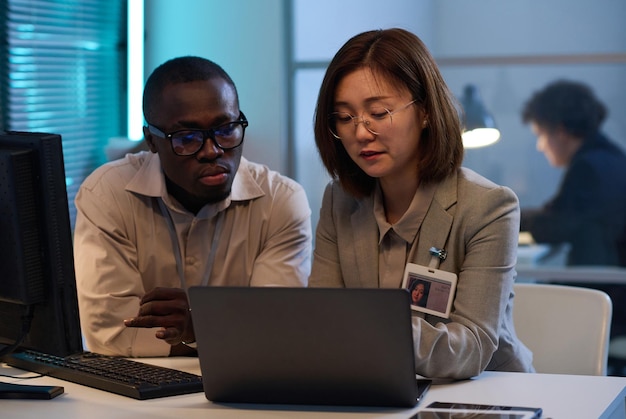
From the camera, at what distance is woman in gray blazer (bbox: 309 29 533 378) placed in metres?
2.05

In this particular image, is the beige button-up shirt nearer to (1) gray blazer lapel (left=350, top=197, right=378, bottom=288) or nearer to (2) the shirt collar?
(1) gray blazer lapel (left=350, top=197, right=378, bottom=288)

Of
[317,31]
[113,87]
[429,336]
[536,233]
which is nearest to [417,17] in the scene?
[317,31]

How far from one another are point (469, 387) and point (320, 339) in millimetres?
351

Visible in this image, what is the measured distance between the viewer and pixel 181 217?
2.54 m

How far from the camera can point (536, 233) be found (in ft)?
15.3

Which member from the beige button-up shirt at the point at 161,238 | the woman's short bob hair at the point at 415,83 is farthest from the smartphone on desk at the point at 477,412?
the beige button-up shirt at the point at 161,238

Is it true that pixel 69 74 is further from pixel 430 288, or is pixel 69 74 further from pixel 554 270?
pixel 430 288

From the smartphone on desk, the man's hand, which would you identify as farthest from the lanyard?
the smartphone on desk

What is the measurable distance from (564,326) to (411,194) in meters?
0.54

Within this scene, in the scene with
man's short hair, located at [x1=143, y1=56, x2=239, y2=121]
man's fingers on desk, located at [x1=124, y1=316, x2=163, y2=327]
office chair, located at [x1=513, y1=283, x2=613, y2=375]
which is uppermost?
man's short hair, located at [x1=143, y1=56, x2=239, y2=121]

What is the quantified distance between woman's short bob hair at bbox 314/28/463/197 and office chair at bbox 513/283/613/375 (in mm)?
504

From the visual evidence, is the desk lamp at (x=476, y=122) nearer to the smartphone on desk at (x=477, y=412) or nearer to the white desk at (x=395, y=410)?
the white desk at (x=395, y=410)

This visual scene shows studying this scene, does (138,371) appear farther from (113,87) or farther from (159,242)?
(113,87)

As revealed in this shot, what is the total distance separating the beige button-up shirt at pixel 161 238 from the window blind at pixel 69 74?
5.02 ft
